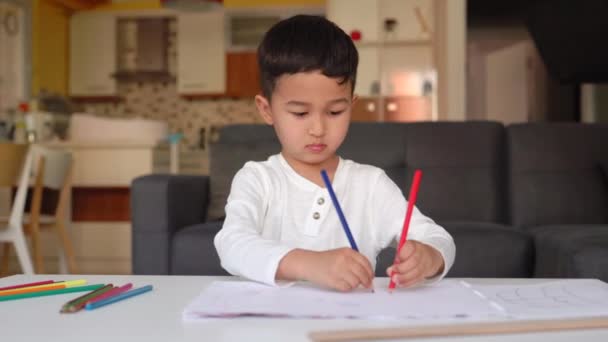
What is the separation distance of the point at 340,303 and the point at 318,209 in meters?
0.36

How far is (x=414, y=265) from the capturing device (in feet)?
2.12

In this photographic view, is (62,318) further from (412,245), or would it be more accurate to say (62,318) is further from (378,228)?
(378,228)

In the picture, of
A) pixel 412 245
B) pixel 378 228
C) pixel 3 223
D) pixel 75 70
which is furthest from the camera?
pixel 75 70

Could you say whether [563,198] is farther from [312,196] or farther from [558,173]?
[312,196]

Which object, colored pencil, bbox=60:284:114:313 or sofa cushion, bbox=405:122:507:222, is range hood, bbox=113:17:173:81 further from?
colored pencil, bbox=60:284:114:313

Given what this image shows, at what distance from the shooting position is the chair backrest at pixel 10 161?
254cm

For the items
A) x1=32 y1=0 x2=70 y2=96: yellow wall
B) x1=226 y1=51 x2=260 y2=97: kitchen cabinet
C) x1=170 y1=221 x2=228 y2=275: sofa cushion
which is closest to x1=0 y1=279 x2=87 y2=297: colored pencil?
x1=170 y1=221 x2=228 y2=275: sofa cushion

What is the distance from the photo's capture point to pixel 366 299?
569mm

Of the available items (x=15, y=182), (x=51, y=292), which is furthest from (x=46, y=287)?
(x=15, y=182)

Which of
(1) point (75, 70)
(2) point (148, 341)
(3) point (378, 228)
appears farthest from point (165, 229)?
(1) point (75, 70)

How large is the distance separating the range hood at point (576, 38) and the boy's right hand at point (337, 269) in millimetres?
3693

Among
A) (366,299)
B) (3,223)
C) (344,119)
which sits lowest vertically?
(3,223)

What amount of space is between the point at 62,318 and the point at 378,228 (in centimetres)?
55

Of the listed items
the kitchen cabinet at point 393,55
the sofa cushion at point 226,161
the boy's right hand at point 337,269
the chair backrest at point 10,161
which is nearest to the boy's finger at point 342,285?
the boy's right hand at point 337,269
